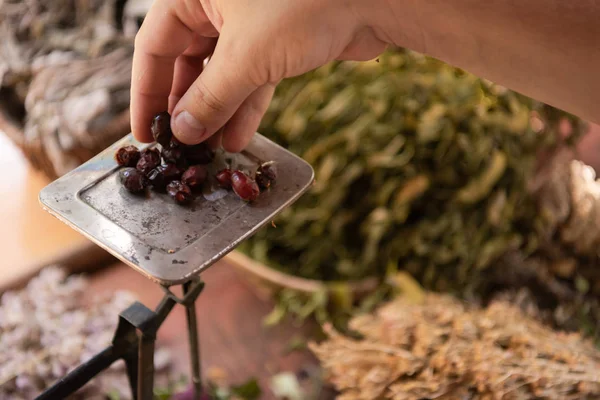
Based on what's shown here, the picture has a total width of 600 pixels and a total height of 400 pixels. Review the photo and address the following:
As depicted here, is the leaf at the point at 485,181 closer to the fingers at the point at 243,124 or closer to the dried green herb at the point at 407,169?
the dried green herb at the point at 407,169

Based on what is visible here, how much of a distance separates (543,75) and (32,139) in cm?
120

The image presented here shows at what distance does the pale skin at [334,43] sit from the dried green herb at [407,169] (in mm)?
560

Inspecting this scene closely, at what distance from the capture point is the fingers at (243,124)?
0.76 meters

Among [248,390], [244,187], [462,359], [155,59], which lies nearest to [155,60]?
[155,59]

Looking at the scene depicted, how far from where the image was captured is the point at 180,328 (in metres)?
1.32

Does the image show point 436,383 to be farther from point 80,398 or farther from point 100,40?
point 100,40

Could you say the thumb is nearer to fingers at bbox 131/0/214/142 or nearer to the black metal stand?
fingers at bbox 131/0/214/142

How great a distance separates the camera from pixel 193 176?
0.69 m

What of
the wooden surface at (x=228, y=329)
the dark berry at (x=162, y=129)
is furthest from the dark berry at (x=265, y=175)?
the wooden surface at (x=228, y=329)

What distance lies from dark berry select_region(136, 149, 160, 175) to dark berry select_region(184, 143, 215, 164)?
0.04m

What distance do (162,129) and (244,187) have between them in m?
0.14

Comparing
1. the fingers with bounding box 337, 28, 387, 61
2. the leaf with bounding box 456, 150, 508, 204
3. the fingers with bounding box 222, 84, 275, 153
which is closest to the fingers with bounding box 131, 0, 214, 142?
the fingers with bounding box 222, 84, 275, 153

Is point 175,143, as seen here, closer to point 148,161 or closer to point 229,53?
point 148,161

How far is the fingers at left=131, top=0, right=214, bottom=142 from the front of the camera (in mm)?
727
